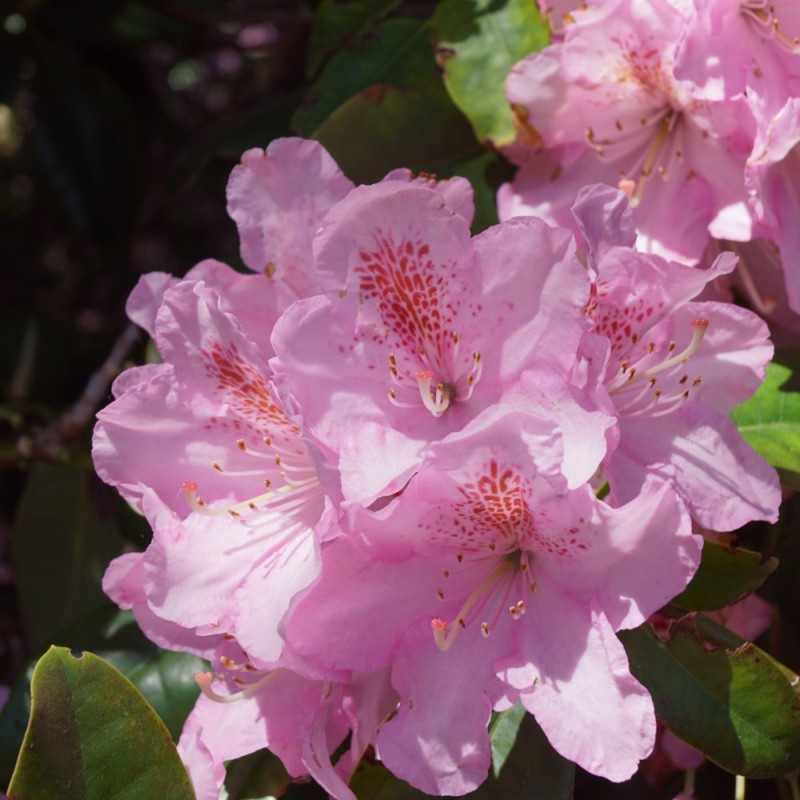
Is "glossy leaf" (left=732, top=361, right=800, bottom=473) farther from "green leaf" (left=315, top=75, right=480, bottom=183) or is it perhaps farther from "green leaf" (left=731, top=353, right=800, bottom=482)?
"green leaf" (left=315, top=75, right=480, bottom=183)

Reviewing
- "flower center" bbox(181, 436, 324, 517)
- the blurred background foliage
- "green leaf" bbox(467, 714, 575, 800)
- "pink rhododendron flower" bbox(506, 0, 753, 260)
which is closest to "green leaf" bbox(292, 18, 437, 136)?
the blurred background foliage

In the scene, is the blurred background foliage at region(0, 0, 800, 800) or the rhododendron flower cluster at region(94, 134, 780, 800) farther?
the blurred background foliage at region(0, 0, 800, 800)

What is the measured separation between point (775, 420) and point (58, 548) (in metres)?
0.95

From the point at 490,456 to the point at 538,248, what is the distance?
5.9 inches

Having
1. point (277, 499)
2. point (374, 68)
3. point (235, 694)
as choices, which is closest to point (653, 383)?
point (277, 499)

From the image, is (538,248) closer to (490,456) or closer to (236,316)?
(490,456)

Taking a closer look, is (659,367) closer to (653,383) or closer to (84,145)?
(653,383)

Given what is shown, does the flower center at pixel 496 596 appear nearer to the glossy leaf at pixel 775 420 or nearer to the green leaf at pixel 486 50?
the glossy leaf at pixel 775 420

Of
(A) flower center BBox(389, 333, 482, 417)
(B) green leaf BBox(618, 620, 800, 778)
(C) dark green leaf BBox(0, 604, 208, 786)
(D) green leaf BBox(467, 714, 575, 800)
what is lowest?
(C) dark green leaf BBox(0, 604, 208, 786)

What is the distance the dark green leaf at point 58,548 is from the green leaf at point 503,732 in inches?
25.9

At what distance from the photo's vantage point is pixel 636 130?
3.48ft

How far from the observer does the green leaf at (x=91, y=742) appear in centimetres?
78

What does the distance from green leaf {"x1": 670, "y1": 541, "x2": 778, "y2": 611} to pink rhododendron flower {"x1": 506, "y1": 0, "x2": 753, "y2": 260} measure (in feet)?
0.97

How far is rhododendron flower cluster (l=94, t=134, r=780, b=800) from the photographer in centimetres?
76
